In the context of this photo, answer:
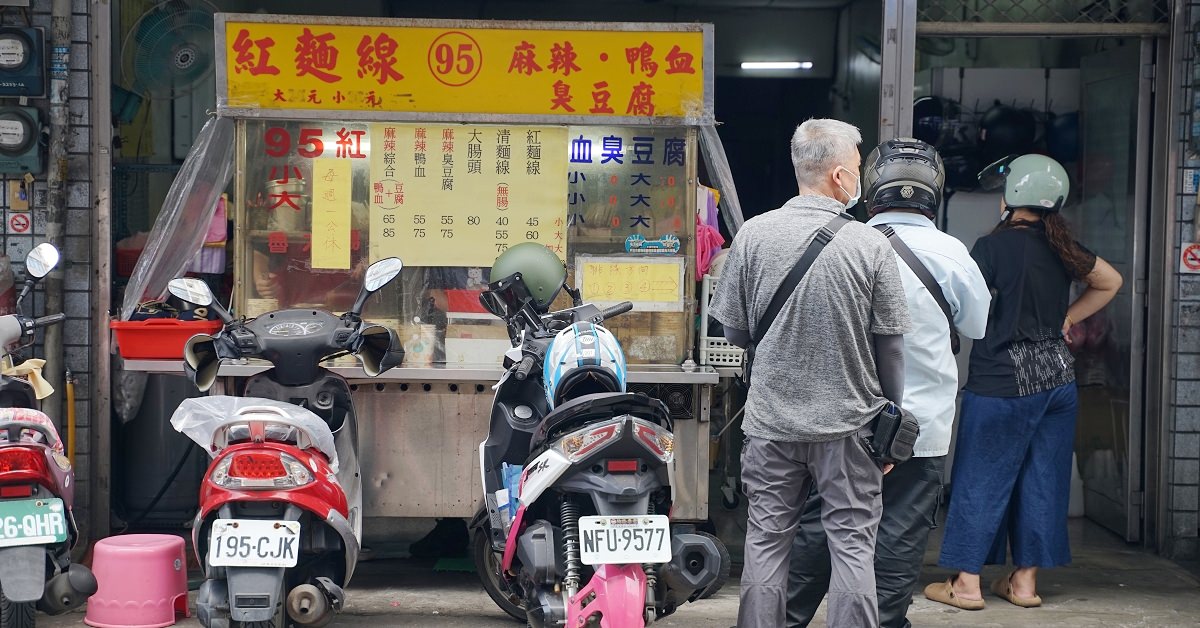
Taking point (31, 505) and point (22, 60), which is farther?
point (22, 60)

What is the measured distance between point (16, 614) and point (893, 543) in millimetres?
3209

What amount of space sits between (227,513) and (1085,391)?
531 cm

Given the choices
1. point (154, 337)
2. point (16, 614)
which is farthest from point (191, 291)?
point (154, 337)

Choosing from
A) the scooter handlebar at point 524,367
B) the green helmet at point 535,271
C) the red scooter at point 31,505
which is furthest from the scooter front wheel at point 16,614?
the green helmet at point 535,271

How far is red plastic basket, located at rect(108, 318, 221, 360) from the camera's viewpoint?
19.3 feet

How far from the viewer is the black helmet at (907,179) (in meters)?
4.76

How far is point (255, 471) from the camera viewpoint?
4348mm

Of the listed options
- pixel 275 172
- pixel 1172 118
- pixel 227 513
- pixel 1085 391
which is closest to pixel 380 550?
pixel 275 172

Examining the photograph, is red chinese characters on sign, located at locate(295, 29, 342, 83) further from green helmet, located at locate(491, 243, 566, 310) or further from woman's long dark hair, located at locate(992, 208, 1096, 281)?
woman's long dark hair, located at locate(992, 208, 1096, 281)

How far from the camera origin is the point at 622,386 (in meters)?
4.31

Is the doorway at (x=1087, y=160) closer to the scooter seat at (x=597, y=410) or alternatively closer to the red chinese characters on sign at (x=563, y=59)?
the red chinese characters on sign at (x=563, y=59)

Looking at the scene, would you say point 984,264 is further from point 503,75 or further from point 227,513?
point 227,513

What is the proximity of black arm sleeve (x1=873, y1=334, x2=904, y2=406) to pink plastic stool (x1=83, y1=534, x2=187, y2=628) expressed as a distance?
2982mm

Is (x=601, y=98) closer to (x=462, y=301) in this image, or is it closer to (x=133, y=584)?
(x=462, y=301)
